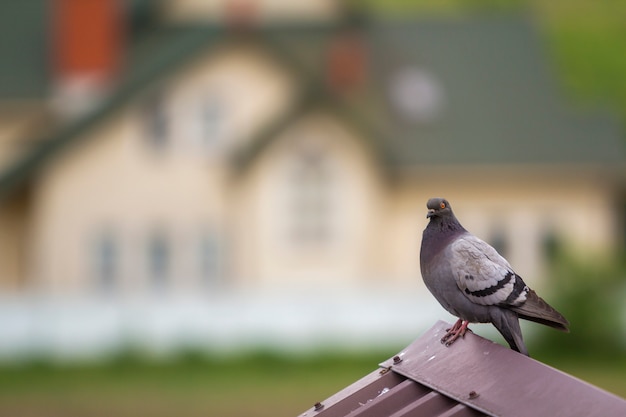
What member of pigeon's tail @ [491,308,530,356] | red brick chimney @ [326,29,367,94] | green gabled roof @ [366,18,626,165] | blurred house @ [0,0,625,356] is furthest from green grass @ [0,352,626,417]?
pigeon's tail @ [491,308,530,356]

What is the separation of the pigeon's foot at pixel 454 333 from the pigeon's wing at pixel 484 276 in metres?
0.14

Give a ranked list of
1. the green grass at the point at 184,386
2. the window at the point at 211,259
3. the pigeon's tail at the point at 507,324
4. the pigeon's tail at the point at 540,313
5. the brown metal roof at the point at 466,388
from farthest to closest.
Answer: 1. the window at the point at 211,259
2. the green grass at the point at 184,386
3. the pigeon's tail at the point at 507,324
4. the pigeon's tail at the point at 540,313
5. the brown metal roof at the point at 466,388

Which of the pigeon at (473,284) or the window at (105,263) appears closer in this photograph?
the pigeon at (473,284)

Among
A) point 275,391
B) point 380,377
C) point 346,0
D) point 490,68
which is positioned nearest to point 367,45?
point 346,0

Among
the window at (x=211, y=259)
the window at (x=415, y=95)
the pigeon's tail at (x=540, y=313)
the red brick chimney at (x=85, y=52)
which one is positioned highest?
the red brick chimney at (x=85, y=52)

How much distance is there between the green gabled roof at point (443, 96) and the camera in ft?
101

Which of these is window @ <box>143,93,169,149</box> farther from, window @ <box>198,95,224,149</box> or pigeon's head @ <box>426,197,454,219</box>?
pigeon's head @ <box>426,197,454,219</box>

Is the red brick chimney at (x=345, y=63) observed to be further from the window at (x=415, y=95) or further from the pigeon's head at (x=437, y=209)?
the pigeon's head at (x=437, y=209)

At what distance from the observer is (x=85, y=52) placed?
33438mm

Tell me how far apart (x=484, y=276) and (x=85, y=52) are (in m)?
28.6

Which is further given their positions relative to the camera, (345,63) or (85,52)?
(85,52)

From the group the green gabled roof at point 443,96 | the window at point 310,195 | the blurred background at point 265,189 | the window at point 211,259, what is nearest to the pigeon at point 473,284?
the blurred background at point 265,189

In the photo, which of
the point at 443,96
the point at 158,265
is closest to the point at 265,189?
the point at 158,265

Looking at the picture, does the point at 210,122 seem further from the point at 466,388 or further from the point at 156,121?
the point at 466,388
